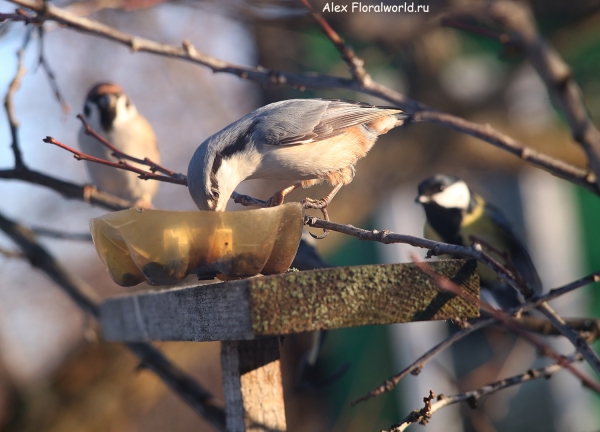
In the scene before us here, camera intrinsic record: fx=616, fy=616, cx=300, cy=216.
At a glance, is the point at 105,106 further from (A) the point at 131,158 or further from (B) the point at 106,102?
(A) the point at 131,158

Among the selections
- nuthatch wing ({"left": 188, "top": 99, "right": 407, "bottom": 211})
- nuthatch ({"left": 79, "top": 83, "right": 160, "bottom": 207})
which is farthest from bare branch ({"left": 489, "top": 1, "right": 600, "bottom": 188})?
nuthatch ({"left": 79, "top": 83, "right": 160, "bottom": 207})

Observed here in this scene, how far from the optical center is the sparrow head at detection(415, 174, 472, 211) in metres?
2.87

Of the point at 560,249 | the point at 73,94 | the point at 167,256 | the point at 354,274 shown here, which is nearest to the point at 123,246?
the point at 167,256

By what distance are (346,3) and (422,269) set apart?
6.94 ft

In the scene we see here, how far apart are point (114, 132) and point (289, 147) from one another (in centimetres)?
177

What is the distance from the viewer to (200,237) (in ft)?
4.28

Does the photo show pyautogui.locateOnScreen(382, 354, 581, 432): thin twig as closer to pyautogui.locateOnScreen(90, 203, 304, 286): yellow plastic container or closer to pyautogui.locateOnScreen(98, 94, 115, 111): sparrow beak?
pyautogui.locateOnScreen(90, 203, 304, 286): yellow plastic container

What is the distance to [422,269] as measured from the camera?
1.22 metres

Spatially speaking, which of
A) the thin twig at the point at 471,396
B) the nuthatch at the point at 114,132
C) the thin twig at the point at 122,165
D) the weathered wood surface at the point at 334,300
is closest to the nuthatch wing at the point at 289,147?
the thin twig at the point at 122,165

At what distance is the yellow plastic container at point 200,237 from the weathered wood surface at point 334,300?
77 mm

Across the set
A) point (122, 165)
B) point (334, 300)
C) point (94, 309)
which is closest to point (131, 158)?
point (122, 165)

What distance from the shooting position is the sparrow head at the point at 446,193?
9.41 feet

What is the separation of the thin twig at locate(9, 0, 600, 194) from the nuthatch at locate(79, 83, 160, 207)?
1.57 m

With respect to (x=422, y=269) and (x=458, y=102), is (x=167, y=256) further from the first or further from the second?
(x=458, y=102)
